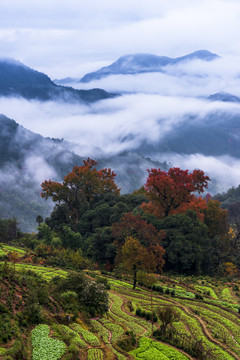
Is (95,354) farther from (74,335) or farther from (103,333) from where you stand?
(103,333)

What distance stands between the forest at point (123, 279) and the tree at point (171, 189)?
13cm

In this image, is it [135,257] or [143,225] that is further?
[143,225]

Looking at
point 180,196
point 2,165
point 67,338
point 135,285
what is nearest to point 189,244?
point 180,196

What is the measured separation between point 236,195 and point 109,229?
220 feet

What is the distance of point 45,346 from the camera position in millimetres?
15781

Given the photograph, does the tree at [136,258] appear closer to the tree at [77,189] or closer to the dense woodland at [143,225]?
the dense woodland at [143,225]

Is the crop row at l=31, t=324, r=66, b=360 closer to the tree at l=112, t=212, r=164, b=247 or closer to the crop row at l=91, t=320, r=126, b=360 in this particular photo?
the crop row at l=91, t=320, r=126, b=360

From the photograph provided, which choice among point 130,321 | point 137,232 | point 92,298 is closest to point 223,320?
point 130,321

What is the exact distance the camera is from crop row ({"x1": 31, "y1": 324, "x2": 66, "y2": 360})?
594 inches

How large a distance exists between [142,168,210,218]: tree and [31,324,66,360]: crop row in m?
30.8

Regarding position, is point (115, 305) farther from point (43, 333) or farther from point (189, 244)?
point (189, 244)

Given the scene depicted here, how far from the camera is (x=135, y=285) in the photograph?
32.1 meters

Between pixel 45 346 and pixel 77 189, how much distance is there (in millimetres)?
41274

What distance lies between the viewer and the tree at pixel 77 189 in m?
55.4
